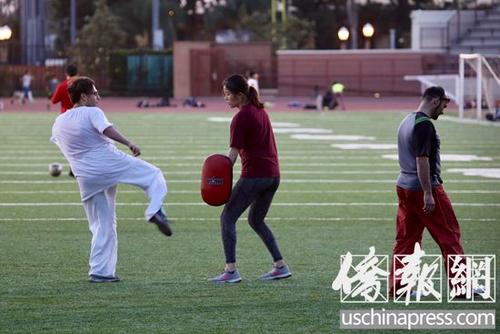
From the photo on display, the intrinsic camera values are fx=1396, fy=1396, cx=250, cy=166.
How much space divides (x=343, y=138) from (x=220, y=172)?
2002 cm

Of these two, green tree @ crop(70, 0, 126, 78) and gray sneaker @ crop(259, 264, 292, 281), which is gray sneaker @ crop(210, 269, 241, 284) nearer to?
gray sneaker @ crop(259, 264, 292, 281)

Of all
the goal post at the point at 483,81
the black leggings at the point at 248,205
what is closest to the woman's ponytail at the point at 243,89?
the black leggings at the point at 248,205

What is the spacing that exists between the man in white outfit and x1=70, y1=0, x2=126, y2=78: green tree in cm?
5615

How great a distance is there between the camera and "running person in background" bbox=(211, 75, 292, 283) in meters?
10.5

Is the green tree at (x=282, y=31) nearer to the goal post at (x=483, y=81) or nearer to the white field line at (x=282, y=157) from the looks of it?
the goal post at (x=483, y=81)

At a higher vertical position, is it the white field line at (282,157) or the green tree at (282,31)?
the green tree at (282,31)

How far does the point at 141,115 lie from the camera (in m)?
43.9

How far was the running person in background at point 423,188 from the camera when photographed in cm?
962

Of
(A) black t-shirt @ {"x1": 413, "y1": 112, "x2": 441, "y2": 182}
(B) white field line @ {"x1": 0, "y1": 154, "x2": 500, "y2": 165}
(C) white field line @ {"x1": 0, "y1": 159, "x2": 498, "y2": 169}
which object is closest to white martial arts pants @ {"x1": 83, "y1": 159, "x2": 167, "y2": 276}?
(A) black t-shirt @ {"x1": 413, "y1": 112, "x2": 441, "y2": 182}

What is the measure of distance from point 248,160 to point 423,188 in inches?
62.3

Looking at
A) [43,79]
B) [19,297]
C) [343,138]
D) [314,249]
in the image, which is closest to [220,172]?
[19,297]

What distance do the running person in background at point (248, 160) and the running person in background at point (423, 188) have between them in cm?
121

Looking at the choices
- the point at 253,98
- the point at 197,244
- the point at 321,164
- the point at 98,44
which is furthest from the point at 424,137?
the point at 98,44

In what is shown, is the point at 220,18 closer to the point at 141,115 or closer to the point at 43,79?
the point at 43,79
